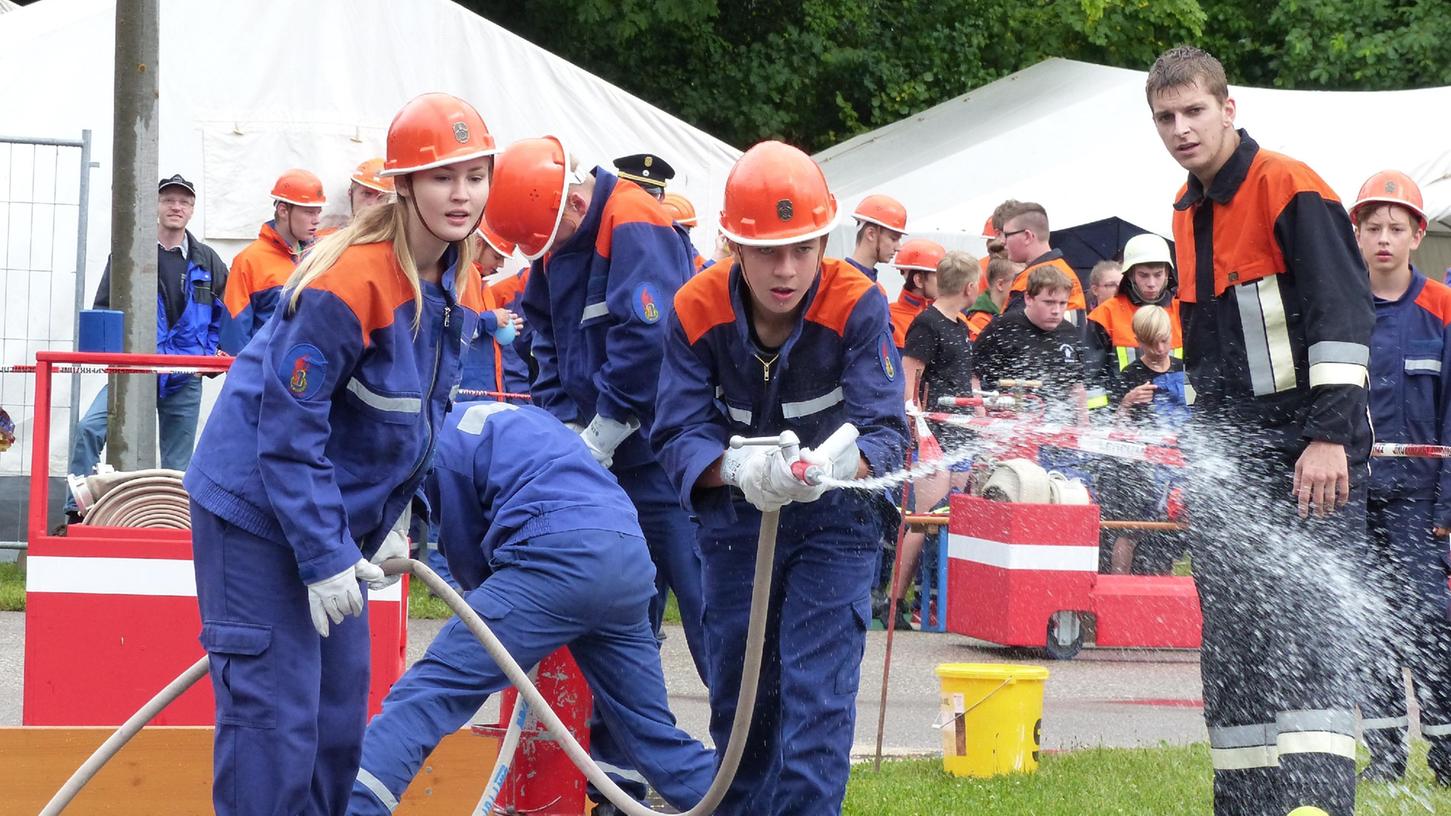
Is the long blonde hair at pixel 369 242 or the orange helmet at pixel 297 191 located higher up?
the orange helmet at pixel 297 191

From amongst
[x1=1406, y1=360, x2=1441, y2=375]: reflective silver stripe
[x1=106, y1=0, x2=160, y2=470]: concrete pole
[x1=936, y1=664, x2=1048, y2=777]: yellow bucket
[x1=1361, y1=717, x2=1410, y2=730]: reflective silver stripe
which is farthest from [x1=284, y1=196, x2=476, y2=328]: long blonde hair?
[x1=106, y1=0, x2=160, y2=470]: concrete pole

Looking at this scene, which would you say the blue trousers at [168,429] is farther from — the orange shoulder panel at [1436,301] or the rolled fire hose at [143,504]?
the orange shoulder panel at [1436,301]

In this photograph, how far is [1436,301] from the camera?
689 centimetres

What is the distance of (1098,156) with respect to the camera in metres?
16.1

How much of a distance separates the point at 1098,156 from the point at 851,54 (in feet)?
17.5

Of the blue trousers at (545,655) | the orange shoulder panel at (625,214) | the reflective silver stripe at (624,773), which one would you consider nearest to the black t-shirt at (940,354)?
the orange shoulder panel at (625,214)

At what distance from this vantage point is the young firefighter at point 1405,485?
6.49 metres

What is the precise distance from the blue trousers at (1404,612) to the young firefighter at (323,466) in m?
3.78

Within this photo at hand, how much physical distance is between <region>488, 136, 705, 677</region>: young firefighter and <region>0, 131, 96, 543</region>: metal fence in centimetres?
579

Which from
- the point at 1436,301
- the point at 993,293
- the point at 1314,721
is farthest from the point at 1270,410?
the point at 993,293

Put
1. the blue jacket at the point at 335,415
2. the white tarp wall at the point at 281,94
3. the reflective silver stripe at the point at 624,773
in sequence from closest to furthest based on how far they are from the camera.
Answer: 1. the blue jacket at the point at 335,415
2. the reflective silver stripe at the point at 624,773
3. the white tarp wall at the point at 281,94

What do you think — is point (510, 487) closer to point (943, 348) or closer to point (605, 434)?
point (605, 434)

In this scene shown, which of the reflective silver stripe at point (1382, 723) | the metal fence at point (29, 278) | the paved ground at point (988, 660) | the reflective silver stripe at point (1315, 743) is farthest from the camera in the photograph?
the metal fence at point (29, 278)

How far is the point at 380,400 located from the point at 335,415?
0.12 m
